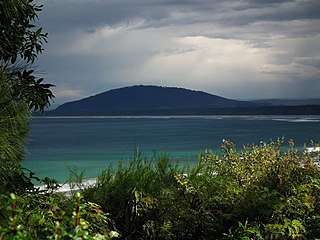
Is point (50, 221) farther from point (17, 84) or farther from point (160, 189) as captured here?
point (160, 189)

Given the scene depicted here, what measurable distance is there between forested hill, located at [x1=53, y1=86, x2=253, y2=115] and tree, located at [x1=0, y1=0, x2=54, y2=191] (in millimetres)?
90859

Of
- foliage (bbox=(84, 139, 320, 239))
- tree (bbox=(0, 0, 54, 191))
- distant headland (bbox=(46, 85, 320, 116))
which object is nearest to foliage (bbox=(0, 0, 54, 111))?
tree (bbox=(0, 0, 54, 191))

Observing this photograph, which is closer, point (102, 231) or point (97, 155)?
point (102, 231)

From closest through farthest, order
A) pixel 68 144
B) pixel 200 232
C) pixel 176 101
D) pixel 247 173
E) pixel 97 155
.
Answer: pixel 200 232 < pixel 247 173 < pixel 97 155 < pixel 68 144 < pixel 176 101

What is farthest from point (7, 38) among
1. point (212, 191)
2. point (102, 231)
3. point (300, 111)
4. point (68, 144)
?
point (300, 111)

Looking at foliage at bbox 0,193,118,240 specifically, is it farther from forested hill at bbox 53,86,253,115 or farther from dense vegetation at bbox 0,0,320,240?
forested hill at bbox 53,86,253,115

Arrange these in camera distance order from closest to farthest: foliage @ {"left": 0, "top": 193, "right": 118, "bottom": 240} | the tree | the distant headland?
1. foliage @ {"left": 0, "top": 193, "right": 118, "bottom": 240}
2. the tree
3. the distant headland

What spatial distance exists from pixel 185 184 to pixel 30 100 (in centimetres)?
138

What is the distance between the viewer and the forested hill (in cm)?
9775

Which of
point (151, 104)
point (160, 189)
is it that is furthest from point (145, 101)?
point (160, 189)

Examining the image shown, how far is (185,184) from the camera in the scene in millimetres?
4832

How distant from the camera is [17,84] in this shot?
4.25 metres

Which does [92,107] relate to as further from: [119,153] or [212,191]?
[212,191]

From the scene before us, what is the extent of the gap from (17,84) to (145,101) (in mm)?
99173
